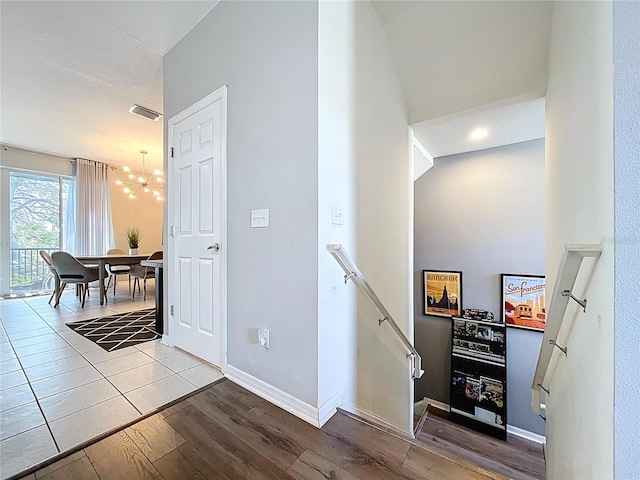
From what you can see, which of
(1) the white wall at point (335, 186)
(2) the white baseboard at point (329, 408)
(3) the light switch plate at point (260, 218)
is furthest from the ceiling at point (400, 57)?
(2) the white baseboard at point (329, 408)

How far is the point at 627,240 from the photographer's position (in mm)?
688

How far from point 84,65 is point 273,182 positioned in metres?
2.81

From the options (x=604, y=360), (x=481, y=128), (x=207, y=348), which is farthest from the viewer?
(x=481, y=128)

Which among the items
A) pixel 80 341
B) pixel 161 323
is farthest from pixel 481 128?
pixel 80 341

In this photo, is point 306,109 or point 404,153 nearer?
point 306,109

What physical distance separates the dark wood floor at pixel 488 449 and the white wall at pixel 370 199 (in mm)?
A: 1135

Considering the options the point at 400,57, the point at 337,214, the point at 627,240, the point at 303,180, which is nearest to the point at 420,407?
the point at 337,214

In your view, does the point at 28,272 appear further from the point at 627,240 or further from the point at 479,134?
the point at 479,134

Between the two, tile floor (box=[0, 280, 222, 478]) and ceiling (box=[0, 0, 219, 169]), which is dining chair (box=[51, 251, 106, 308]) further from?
ceiling (box=[0, 0, 219, 169])

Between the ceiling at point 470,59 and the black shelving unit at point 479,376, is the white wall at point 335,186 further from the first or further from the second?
the black shelving unit at point 479,376

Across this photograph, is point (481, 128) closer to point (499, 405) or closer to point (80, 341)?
point (499, 405)

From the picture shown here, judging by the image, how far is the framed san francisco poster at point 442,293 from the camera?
13.1ft

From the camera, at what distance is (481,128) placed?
302 centimetres

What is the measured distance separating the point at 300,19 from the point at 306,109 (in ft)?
1.82
